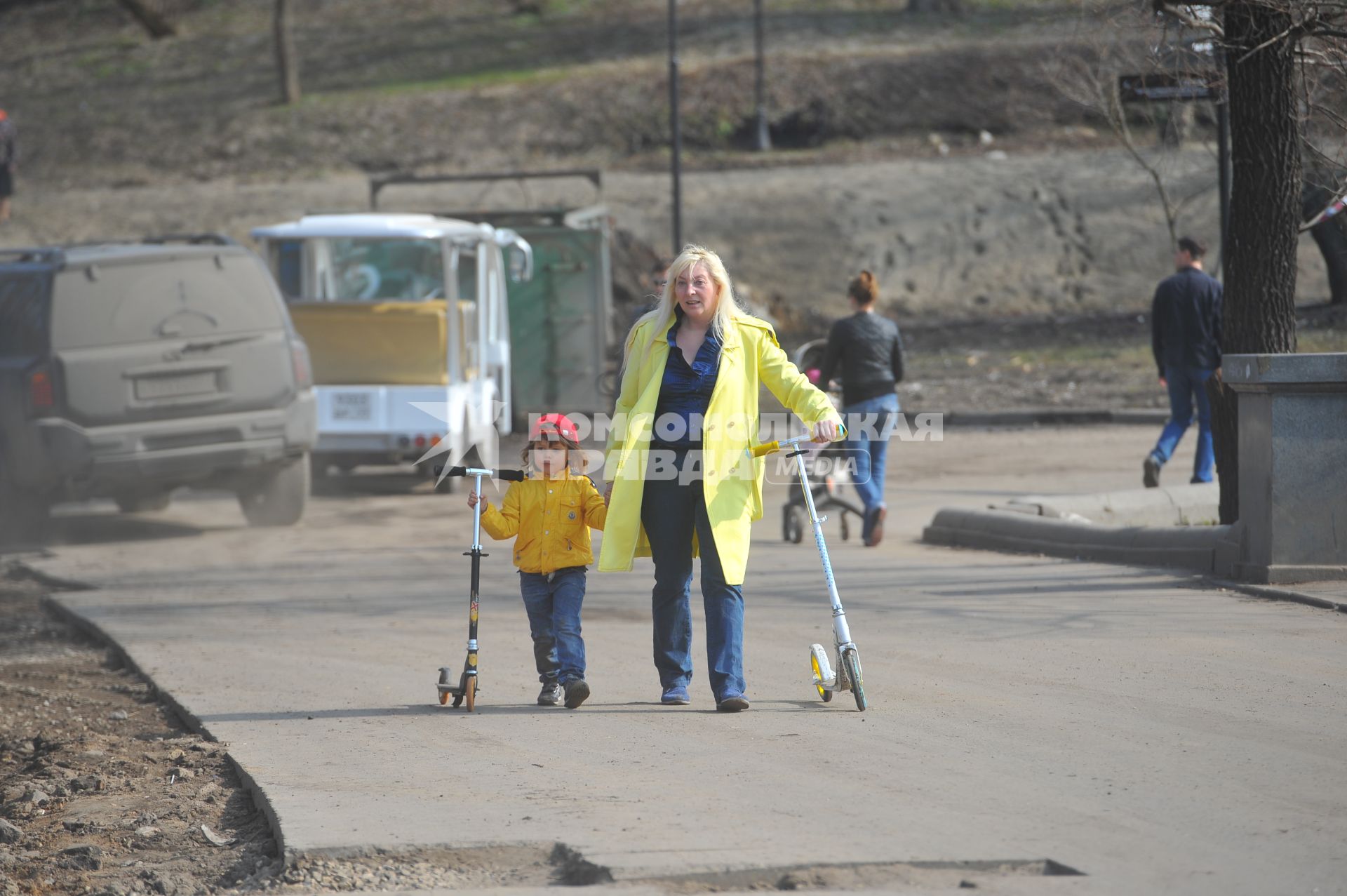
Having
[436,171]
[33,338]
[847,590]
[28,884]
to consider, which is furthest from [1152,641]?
[436,171]

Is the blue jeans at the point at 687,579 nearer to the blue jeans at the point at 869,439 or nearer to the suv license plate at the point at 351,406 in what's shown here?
the blue jeans at the point at 869,439

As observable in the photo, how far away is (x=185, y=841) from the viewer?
5324 millimetres

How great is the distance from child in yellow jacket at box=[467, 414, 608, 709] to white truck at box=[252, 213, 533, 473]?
8474 mm

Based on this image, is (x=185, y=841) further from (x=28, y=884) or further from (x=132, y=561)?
(x=132, y=561)

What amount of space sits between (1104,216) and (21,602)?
74.7 feet

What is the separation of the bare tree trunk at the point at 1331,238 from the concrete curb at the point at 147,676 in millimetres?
7620

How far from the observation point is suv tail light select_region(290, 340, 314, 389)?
543 inches

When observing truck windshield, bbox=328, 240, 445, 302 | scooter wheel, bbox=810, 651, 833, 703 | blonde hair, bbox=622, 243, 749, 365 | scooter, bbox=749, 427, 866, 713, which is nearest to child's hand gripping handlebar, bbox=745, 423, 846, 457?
scooter, bbox=749, 427, 866, 713

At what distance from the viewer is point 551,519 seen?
670cm

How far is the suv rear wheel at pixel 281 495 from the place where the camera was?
552 inches

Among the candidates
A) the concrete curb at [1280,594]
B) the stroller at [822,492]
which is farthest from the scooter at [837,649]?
the stroller at [822,492]

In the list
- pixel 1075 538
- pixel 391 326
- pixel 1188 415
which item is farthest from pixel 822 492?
pixel 391 326

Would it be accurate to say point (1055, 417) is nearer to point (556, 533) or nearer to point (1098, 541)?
point (1098, 541)

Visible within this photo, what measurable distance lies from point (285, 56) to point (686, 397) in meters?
35.2
